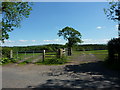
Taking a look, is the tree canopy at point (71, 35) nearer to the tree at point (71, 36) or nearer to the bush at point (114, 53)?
the tree at point (71, 36)

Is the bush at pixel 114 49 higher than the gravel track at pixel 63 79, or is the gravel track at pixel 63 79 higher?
the bush at pixel 114 49

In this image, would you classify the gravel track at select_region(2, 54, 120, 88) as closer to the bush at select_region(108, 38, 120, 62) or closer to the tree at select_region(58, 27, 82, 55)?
the bush at select_region(108, 38, 120, 62)

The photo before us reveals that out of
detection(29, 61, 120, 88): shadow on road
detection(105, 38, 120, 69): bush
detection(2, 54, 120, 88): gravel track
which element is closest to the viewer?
detection(29, 61, 120, 88): shadow on road

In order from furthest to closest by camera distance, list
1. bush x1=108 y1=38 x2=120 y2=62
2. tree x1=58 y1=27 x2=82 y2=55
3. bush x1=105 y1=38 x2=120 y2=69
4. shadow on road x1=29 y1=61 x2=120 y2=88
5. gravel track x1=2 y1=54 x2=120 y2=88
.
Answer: tree x1=58 y1=27 x2=82 y2=55, bush x1=108 y1=38 x2=120 y2=62, bush x1=105 y1=38 x2=120 y2=69, gravel track x1=2 y1=54 x2=120 y2=88, shadow on road x1=29 y1=61 x2=120 y2=88

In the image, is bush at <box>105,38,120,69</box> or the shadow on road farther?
bush at <box>105,38,120,69</box>

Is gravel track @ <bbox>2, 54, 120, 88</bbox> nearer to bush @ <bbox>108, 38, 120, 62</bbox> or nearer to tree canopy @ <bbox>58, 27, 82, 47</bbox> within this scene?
bush @ <bbox>108, 38, 120, 62</bbox>

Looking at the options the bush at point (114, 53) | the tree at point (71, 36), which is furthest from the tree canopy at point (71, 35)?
the bush at point (114, 53)

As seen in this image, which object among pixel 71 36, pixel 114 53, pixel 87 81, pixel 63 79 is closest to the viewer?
pixel 87 81

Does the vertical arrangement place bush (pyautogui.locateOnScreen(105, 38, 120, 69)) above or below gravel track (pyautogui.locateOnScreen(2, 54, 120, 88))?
above

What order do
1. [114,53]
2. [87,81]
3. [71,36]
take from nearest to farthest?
[87,81]
[114,53]
[71,36]

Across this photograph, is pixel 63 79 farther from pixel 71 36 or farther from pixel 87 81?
pixel 71 36

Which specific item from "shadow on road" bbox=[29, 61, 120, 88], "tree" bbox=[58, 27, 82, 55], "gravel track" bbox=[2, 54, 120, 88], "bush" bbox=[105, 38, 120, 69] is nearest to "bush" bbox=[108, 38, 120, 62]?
"bush" bbox=[105, 38, 120, 69]

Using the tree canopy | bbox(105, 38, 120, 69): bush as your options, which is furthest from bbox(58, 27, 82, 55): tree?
bbox(105, 38, 120, 69): bush

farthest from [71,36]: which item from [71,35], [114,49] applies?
[114,49]
